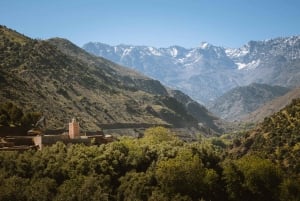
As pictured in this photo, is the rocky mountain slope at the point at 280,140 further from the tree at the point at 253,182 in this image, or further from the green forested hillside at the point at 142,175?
the green forested hillside at the point at 142,175

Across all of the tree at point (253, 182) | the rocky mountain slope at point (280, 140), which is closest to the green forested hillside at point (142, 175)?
the tree at point (253, 182)

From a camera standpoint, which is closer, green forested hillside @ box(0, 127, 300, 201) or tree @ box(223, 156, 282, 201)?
green forested hillside @ box(0, 127, 300, 201)

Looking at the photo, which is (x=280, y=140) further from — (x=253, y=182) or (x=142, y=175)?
(x=142, y=175)

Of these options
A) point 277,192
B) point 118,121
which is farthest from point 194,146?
point 118,121

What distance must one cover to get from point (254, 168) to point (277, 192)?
4732 mm

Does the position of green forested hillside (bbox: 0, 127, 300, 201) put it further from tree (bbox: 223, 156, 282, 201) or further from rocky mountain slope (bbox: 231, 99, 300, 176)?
rocky mountain slope (bbox: 231, 99, 300, 176)

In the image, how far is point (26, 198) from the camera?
58750 mm

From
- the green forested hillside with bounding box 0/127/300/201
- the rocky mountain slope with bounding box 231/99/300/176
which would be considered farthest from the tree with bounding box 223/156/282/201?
the rocky mountain slope with bounding box 231/99/300/176

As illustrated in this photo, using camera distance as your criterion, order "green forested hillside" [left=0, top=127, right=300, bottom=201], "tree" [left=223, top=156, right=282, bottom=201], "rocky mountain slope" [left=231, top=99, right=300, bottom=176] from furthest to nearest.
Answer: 1. "rocky mountain slope" [left=231, top=99, right=300, bottom=176]
2. "tree" [left=223, top=156, right=282, bottom=201]
3. "green forested hillside" [left=0, top=127, right=300, bottom=201]

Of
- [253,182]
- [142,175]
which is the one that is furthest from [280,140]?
[142,175]

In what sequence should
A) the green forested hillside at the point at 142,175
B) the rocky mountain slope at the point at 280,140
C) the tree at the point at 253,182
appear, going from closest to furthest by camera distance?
the green forested hillside at the point at 142,175 → the tree at the point at 253,182 → the rocky mountain slope at the point at 280,140

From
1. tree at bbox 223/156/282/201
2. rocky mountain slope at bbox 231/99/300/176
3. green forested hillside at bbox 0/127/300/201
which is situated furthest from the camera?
rocky mountain slope at bbox 231/99/300/176

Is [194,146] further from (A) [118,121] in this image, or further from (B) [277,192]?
(A) [118,121]

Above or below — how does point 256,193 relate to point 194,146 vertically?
below
